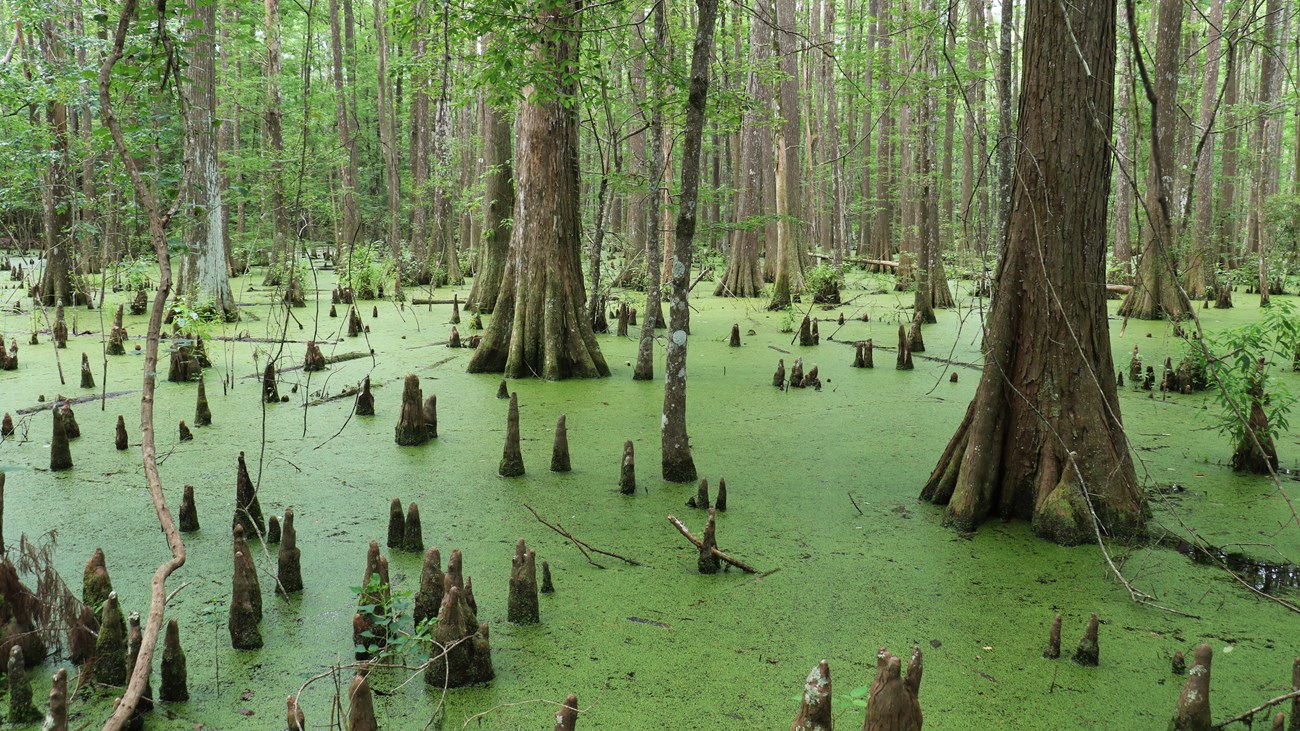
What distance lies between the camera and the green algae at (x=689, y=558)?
8.58ft

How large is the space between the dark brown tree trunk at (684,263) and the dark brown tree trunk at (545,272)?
3.03 m

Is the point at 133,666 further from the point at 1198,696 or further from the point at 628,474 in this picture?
the point at 1198,696

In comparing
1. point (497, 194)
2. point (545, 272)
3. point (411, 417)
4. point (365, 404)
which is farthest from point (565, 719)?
point (497, 194)

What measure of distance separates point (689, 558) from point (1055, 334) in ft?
6.62

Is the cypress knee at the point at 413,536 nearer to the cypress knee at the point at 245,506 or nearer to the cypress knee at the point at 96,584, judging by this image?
the cypress knee at the point at 245,506

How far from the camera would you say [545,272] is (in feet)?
25.2

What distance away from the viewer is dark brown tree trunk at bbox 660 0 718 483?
4.44 metres

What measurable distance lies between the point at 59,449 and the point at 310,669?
3.02 metres

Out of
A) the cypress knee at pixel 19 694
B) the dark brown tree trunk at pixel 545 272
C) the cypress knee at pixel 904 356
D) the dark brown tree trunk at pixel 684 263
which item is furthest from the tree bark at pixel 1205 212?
the cypress knee at pixel 19 694

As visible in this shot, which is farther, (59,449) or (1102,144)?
(59,449)

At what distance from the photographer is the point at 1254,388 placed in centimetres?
487

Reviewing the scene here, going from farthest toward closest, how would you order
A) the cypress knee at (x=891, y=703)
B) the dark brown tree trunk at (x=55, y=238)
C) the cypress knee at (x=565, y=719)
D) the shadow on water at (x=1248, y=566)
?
the dark brown tree trunk at (x=55, y=238)
the shadow on water at (x=1248, y=566)
the cypress knee at (x=565, y=719)
the cypress knee at (x=891, y=703)

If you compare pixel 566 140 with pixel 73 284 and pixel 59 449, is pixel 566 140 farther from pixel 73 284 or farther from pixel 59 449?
pixel 73 284

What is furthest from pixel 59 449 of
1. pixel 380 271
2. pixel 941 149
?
pixel 941 149
